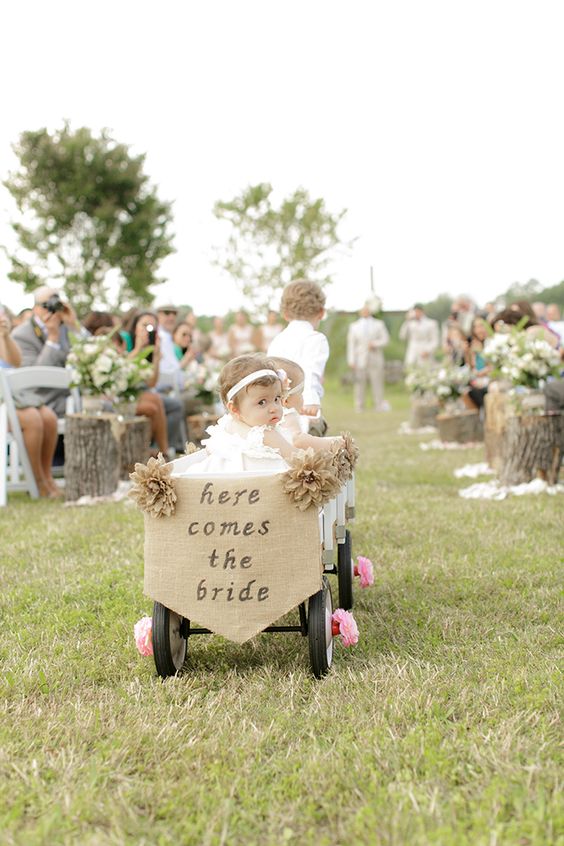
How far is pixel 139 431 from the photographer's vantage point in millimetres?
9141

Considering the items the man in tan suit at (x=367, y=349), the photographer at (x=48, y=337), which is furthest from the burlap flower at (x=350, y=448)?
the man in tan suit at (x=367, y=349)

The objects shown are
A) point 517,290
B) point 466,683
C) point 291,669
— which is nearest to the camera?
point 466,683

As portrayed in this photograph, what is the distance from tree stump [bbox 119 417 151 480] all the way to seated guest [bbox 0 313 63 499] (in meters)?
0.65

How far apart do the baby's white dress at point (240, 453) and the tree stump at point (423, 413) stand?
499 inches

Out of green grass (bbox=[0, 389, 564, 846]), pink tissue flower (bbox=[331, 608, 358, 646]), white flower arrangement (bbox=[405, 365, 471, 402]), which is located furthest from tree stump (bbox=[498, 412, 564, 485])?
white flower arrangement (bbox=[405, 365, 471, 402])

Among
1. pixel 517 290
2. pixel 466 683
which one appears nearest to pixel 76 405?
pixel 466 683

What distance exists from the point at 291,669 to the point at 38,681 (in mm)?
927

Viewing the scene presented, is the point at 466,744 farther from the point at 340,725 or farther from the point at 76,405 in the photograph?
the point at 76,405

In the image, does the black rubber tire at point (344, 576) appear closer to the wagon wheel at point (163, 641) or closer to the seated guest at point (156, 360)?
the wagon wheel at point (163, 641)

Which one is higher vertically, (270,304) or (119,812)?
(270,304)

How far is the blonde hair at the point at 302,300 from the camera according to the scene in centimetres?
555

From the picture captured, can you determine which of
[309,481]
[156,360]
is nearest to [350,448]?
[309,481]

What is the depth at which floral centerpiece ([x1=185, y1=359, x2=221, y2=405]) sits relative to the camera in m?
11.8

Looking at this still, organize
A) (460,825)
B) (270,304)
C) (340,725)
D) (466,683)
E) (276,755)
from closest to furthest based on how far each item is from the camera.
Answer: (460,825)
(276,755)
(340,725)
(466,683)
(270,304)
